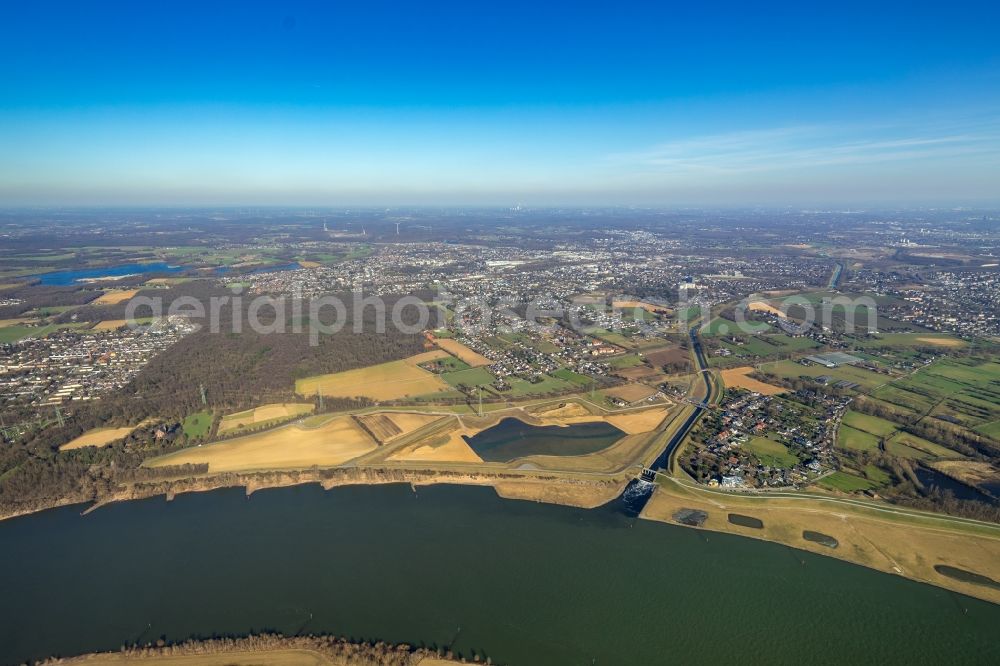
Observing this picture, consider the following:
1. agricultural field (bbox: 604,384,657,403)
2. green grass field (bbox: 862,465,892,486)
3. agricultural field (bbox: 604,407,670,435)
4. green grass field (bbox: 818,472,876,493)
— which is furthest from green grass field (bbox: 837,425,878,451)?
agricultural field (bbox: 604,384,657,403)

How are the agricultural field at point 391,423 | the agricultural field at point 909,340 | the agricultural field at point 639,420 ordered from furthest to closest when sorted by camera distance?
the agricultural field at point 909,340, the agricultural field at point 639,420, the agricultural field at point 391,423

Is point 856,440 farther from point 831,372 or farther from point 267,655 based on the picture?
point 267,655

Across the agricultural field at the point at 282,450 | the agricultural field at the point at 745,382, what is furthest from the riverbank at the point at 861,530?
the agricultural field at the point at 282,450

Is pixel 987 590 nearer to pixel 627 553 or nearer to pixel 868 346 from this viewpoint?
pixel 627 553

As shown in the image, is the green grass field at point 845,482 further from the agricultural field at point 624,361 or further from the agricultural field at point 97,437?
the agricultural field at point 97,437

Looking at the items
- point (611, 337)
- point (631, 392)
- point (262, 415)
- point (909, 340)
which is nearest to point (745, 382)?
point (631, 392)
